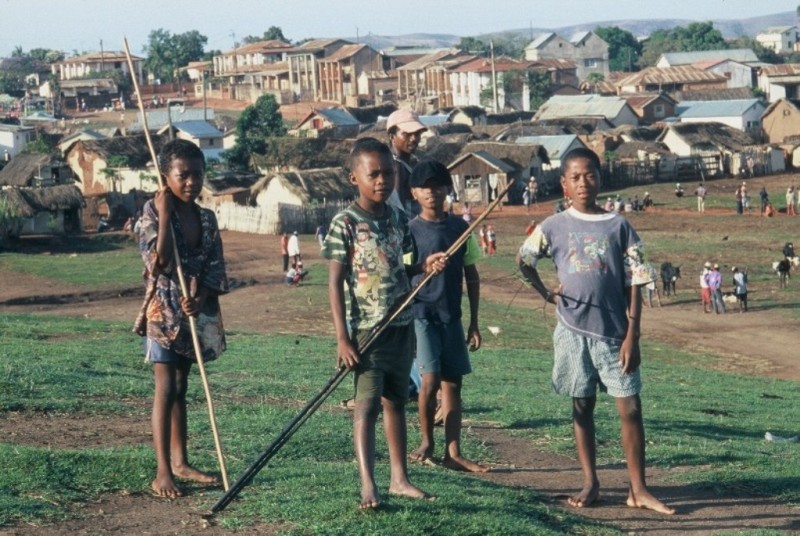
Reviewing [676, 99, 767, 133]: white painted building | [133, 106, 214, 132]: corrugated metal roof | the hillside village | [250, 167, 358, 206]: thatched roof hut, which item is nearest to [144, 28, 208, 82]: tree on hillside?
the hillside village

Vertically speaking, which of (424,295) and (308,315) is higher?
(424,295)

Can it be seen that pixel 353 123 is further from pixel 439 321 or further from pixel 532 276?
pixel 532 276

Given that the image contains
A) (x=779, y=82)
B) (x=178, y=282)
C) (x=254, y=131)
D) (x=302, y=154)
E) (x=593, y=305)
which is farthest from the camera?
(x=779, y=82)

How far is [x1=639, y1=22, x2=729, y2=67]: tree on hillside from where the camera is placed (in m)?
165

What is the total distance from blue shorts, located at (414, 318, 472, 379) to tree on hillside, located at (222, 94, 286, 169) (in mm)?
67017

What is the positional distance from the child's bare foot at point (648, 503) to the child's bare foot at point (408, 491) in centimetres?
134

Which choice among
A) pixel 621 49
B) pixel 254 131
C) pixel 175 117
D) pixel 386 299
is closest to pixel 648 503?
pixel 386 299

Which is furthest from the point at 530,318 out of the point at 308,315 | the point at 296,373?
the point at 296,373

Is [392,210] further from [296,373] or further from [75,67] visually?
[75,67]

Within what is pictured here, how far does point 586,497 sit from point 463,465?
3.51 ft

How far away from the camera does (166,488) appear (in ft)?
24.6

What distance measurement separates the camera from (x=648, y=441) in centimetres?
1052

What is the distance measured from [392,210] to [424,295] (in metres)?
1.24

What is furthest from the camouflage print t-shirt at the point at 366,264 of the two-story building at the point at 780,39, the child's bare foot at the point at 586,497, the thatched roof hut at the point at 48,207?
the two-story building at the point at 780,39
